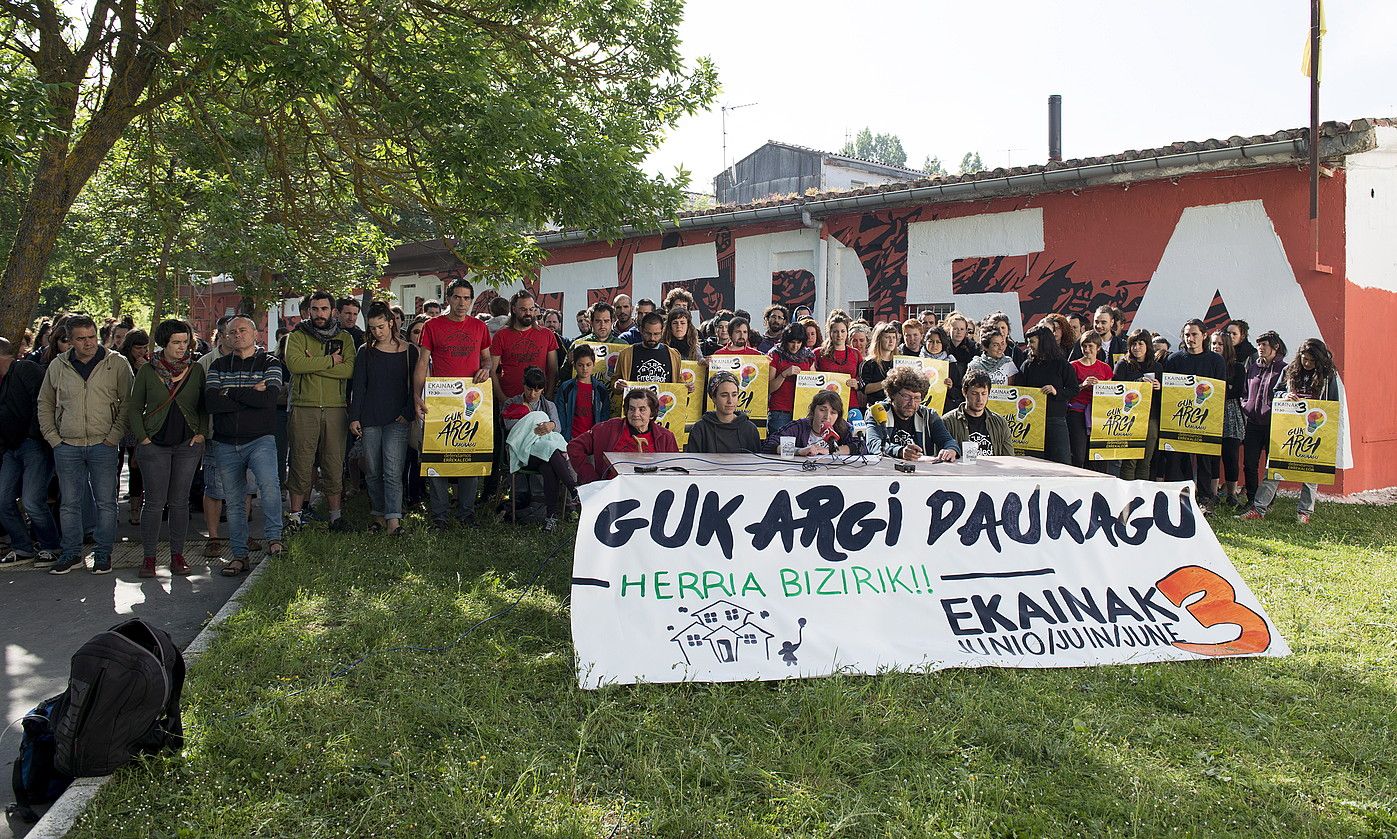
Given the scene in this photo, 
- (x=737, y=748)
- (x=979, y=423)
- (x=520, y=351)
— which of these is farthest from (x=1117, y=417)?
(x=737, y=748)

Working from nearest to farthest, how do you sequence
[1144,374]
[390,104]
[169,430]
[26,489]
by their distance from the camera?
[169,430]
[26,489]
[390,104]
[1144,374]

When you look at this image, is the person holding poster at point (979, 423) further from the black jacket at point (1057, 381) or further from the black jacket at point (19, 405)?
the black jacket at point (19, 405)

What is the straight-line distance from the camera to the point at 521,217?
8.86 metres

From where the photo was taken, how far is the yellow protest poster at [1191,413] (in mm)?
10359

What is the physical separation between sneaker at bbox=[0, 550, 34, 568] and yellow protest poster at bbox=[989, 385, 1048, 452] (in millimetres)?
8699

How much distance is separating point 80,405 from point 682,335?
497 centimetres

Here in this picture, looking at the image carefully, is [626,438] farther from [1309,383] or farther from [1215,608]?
[1309,383]

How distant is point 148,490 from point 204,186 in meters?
6.37

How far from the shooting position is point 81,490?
7.81m

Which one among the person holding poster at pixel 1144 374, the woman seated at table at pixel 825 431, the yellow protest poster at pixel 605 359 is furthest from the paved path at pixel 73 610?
the person holding poster at pixel 1144 374

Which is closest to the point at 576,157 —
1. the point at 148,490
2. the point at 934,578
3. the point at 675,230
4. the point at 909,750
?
the point at 148,490

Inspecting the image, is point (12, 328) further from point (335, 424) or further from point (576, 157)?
point (576, 157)

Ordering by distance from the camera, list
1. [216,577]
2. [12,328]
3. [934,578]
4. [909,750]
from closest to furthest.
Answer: [909,750]
[934,578]
[216,577]
[12,328]

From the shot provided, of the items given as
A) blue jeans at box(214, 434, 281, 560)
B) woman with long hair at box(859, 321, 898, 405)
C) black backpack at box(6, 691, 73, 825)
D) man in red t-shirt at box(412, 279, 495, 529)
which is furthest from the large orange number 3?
blue jeans at box(214, 434, 281, 560)
